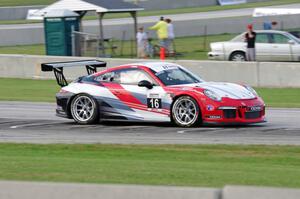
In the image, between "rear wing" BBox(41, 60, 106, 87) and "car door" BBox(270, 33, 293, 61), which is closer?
"rear wing" BBox(41, 60, 106, 87)

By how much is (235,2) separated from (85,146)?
57740 mm

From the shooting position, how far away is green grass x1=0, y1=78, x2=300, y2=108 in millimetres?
21250

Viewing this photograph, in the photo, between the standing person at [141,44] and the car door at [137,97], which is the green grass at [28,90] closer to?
the car door at [137,97]

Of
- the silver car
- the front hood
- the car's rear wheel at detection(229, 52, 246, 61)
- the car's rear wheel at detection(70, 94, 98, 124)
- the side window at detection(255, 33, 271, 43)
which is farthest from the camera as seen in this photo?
the side window at detection(255, 33, 271, 43)

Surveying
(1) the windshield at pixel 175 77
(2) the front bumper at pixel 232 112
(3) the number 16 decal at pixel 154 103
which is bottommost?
(2) the front bumper at pixel 232 112

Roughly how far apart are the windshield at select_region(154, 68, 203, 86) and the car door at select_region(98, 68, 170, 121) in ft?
0.62

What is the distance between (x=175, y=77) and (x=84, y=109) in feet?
5.93

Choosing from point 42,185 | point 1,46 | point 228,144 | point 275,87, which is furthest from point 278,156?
point 1,46

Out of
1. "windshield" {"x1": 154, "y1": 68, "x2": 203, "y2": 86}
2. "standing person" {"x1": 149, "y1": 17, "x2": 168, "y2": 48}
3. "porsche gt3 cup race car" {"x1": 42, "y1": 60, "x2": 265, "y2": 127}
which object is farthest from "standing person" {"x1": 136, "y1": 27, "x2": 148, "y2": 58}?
"windshield" {"x1": 154, "y1": 68, "x2": 203, "y2": 86}

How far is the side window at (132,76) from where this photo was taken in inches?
643

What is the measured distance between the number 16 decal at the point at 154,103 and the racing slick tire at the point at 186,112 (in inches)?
13.9

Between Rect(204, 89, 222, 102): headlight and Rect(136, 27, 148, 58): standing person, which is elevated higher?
Rect(136, 27, 148, 58): standing person

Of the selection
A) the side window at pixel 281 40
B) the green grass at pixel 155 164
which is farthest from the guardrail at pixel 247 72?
the green grass at pixel 155 164

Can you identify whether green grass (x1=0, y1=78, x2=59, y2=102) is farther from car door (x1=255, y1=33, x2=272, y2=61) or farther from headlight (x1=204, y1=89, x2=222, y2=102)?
car door (x1=255, y1=33, x2=272, y2=61)
